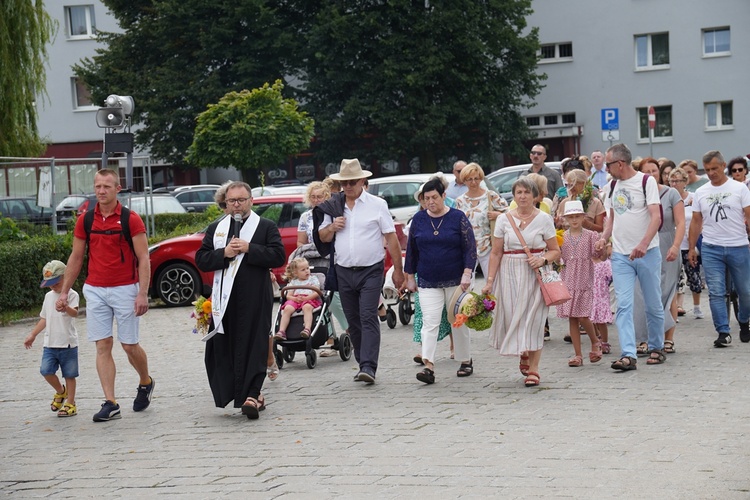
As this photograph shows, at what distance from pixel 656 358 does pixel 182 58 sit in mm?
39693

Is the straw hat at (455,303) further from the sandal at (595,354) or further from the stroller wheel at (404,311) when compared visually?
the stroller wheel at (404,311)

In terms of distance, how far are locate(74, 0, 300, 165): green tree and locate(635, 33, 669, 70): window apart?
15615 mm

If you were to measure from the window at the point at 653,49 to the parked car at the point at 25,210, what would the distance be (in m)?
36.9

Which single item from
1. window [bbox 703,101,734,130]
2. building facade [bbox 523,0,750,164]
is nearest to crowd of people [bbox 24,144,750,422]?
building facade [bbox 523,0,750,164]

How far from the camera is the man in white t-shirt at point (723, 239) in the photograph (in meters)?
12.0

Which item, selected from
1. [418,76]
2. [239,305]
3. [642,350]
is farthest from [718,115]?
[239,305]

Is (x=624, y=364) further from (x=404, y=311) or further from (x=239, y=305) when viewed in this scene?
(x=404, y=311)

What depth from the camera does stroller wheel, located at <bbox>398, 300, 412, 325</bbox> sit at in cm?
1470

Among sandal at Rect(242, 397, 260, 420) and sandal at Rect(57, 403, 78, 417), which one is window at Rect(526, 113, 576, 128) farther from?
sandal at Rect(242, 397, 260, 420)

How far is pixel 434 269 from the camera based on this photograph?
10359 millimetres

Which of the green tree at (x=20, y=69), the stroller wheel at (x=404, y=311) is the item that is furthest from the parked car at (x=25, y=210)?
the stroller wheel at (x=404, y=311)

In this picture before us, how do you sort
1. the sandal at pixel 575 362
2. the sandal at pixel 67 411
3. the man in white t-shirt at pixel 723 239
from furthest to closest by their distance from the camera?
1. the man in white t-shirt at pixel 723 239
2. the sandal at pixel 575 362
3. the sandal at pixel 67 411

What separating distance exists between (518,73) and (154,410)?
1606 inches

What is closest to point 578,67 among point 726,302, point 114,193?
point 726,302
